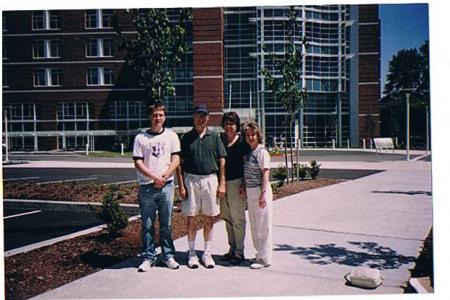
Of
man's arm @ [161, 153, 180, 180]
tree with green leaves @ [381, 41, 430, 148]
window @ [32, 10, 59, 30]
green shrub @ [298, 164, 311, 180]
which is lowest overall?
green shrub @ [298, 164, 311, 180]

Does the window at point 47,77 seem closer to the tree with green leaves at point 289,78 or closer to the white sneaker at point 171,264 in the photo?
the white sneaker at point 171,264

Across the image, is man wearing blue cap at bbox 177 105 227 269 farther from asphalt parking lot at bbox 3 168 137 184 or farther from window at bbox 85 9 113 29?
asphalt parking lot at bbox 3 168 137 184

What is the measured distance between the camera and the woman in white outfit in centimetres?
415

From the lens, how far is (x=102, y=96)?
826 centimetres

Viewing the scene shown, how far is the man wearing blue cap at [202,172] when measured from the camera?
4.19 metres

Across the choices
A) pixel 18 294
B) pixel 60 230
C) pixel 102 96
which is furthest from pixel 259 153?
pixel 102 96

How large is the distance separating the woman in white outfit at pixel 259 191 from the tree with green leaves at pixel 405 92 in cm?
236

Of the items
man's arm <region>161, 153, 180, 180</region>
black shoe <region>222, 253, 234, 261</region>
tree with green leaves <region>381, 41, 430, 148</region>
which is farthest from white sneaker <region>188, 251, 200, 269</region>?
tree with green leaves <region>381, 41, 430, 148</region>

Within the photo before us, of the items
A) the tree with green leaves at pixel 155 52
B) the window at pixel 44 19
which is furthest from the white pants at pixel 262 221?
the tree with green leaves at pixel 155 52

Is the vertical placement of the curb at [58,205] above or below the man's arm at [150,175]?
below

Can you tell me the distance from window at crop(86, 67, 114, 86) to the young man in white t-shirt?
160 inches

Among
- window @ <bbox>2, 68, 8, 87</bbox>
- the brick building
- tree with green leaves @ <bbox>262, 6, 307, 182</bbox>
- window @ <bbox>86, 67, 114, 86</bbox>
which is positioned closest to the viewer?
window @ <bbox>2, 68, 8, 87</bbox>

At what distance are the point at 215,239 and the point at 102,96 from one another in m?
4.34

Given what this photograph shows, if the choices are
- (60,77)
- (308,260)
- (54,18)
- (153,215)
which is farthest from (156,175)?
(60,77)
